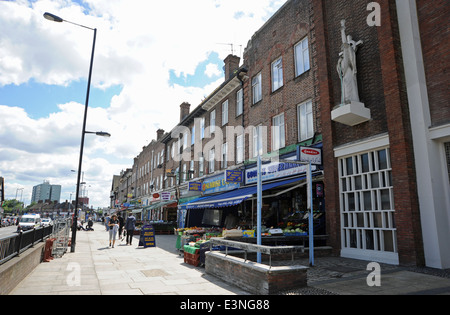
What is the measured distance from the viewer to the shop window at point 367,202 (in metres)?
9.37

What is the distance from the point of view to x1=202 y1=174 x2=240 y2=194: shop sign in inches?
766

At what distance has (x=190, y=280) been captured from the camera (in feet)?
24.8

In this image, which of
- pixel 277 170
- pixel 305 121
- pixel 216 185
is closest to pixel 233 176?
pixel 277 170

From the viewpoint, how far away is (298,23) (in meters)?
14.9

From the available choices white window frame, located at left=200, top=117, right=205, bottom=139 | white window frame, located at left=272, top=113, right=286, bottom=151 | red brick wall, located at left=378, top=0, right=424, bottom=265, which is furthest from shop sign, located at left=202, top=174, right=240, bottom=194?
red brick wall, located at left=378, top=0, right=424, bottom=265

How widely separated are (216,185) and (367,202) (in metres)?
12.7

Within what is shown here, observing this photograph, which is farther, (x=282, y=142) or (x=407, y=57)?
(x=282, y=142)

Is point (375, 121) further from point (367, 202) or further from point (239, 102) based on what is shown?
point (239, 102)

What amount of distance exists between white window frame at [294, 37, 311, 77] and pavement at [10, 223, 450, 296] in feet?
29.9

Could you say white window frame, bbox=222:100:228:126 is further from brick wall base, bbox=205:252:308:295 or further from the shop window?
brick wall base, bbox=205:252:308:295
